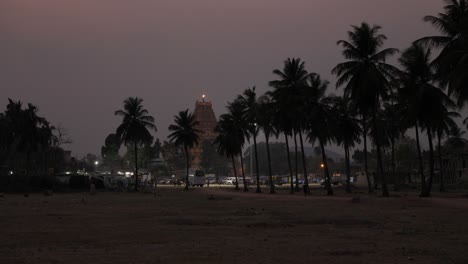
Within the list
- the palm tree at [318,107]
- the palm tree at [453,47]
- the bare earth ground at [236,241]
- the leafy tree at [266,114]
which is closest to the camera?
the bare earth ground at [236,241]

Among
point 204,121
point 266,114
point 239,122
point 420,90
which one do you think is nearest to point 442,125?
point 420,90

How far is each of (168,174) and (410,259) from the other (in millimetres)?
155511

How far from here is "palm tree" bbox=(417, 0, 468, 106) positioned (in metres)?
31.1

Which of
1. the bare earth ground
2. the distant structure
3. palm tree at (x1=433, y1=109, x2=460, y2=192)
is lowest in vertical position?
the bare earth ground

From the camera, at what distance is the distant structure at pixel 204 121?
185 metres

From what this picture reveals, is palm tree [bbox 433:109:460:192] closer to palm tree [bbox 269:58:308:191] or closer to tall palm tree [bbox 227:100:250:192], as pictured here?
palm tree [bbox 269:58:308:191]

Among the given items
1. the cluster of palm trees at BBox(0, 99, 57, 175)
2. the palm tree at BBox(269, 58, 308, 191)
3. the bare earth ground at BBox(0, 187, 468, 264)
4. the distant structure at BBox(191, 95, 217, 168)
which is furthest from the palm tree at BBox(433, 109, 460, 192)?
the distant structure at BBox(191, 95, 217, 168)

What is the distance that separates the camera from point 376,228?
1827cm

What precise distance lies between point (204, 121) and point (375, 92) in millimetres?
150286

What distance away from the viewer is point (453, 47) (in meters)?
35.7

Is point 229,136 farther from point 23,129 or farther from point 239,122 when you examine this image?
point 23,129

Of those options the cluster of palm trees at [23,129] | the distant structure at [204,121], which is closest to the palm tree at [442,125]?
the cluster of palm trees at [23,129]

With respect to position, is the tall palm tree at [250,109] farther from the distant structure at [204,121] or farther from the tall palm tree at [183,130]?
the distant structure at [204,121]

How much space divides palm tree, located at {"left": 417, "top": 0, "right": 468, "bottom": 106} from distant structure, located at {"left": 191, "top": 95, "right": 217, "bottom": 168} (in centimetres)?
14767
